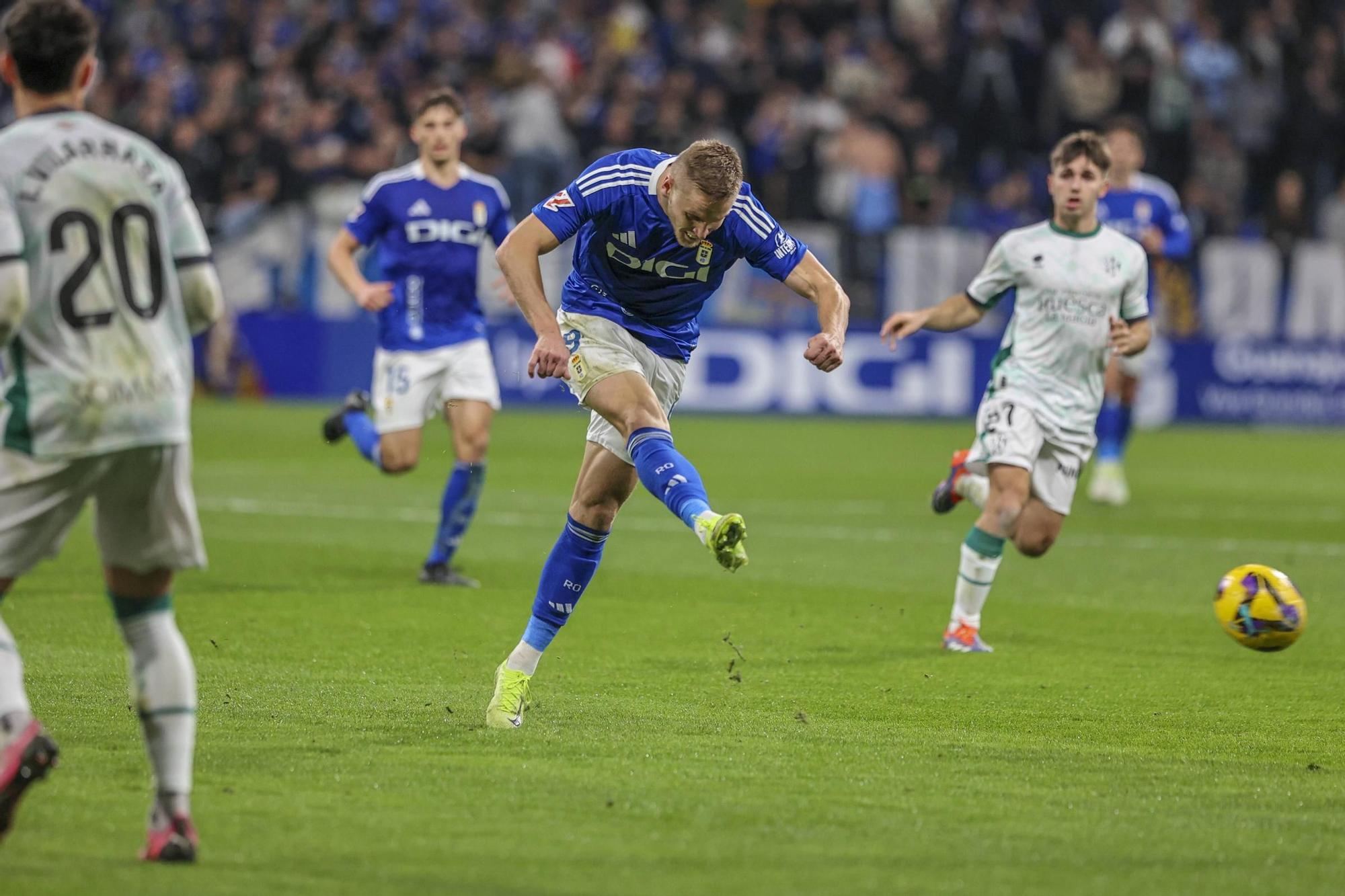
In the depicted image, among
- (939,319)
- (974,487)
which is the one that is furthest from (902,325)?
(974,487)

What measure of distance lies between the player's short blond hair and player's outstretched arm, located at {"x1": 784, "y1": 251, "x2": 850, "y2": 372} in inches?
23.3

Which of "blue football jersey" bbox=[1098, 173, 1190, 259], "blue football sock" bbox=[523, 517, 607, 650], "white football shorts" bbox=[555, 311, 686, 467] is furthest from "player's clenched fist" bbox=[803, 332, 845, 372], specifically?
"blue football jersey" bbox=[1098, 173, 1190, 259]

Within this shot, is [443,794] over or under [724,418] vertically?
over

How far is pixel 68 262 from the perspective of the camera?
4598mm

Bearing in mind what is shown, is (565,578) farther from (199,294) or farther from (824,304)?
(199,294)

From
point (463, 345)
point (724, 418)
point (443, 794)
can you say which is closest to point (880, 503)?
point (463, 345)

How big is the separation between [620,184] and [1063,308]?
132 inches

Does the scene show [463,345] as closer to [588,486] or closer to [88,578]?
[88,578]

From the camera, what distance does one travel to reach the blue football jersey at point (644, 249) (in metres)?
6.88

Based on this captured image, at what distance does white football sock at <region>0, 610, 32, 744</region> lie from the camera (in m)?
4.68

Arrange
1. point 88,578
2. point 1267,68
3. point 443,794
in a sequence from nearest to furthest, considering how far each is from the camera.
Result: point 443,794
point 88,578
point 1267,68

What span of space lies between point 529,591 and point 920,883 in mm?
6025

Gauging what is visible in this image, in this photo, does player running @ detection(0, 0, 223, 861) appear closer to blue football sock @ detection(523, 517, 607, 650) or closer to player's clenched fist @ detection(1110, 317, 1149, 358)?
blue football sock @ detection(523, 517, 607, 650)

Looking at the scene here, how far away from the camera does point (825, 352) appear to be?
21.6 ft
